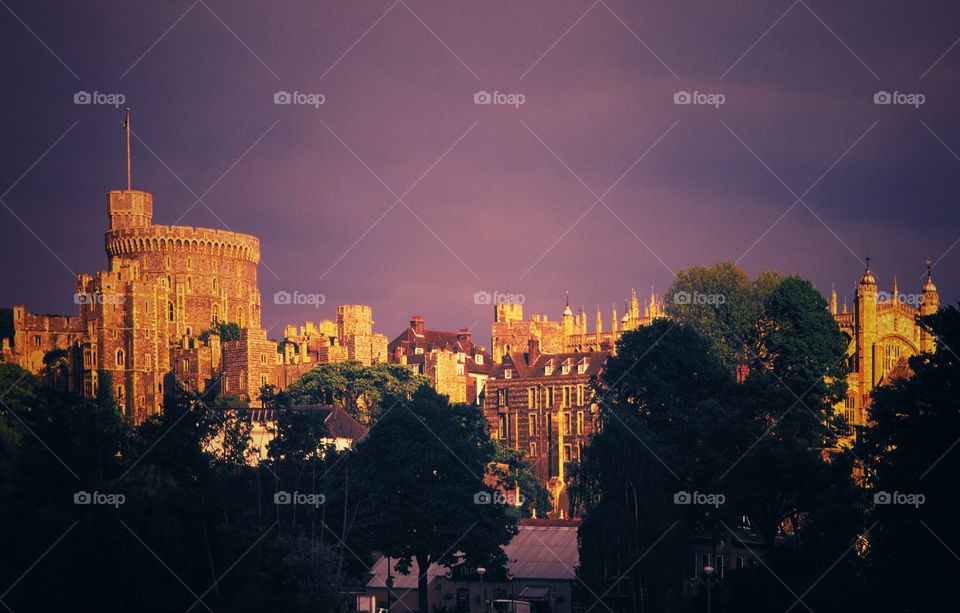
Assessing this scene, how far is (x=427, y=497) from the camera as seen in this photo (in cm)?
9731

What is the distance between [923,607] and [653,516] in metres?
17.0

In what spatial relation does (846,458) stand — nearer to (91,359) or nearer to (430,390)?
(430,390)

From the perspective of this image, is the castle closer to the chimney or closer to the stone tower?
the chimney

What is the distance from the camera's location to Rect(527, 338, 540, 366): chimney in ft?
609

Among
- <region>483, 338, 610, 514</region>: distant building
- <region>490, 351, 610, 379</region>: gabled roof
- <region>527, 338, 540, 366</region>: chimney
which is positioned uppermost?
<region>527, 338, 540, 366</region>: chimney

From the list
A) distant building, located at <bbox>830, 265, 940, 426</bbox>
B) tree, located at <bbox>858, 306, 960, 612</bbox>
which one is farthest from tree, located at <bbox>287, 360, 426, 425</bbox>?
tree, located at <bbox>858, 306, 960, 612</bbox>

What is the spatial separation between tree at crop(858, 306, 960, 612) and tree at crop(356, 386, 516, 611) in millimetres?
27074

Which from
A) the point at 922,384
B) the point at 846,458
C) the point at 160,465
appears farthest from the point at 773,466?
the point at 160,465

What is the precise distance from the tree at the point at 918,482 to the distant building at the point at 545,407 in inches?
3780

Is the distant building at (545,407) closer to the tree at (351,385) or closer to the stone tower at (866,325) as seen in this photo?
the tree at (351,385)

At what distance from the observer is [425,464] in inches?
3920

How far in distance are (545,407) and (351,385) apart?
2003 centimetres

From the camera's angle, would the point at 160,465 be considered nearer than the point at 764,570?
No

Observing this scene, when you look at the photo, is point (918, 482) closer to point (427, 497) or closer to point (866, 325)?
point (427, 497)
